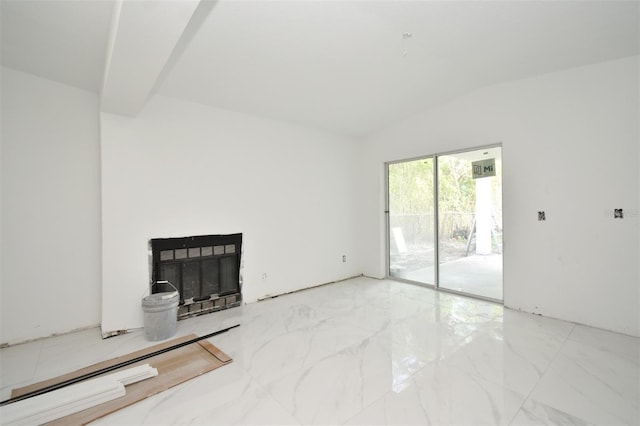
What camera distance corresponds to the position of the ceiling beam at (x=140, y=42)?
169cm

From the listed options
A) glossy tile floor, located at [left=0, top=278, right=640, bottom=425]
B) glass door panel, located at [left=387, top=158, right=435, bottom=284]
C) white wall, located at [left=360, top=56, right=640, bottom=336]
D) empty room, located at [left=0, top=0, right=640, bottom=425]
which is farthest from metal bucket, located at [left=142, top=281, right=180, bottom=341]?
white wall, located at [left=360, top=56, right=640, bottom=336]

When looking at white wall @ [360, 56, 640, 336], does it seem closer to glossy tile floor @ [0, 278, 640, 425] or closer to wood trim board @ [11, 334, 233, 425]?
glossy tile floor @ [0, 278, 640, 425]

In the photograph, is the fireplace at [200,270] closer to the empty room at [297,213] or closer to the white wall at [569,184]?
the empty room at [297,213]

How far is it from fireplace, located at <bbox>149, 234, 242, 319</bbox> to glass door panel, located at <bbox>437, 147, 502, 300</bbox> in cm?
317

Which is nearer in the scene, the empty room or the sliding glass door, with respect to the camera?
the empty room

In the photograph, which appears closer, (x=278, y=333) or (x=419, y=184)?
(x=278, y=333)

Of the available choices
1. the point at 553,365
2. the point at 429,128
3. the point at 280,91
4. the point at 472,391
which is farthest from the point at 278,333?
the point at 429,128

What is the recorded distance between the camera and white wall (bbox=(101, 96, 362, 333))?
128 inches

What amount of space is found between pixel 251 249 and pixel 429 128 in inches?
130

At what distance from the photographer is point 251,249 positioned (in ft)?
13.8

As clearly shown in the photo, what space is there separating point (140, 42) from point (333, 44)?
1.71 meters

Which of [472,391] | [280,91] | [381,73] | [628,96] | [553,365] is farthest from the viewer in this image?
[280,91]

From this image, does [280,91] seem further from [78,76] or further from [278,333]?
[278,333]

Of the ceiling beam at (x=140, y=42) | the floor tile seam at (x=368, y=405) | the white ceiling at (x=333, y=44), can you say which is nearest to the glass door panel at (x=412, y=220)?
the white ceiling at (x=333, y=44)
